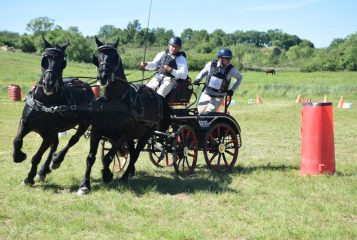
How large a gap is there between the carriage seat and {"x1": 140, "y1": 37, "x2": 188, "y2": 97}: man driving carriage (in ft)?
0.29

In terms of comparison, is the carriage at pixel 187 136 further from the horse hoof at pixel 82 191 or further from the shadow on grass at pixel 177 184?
the horse hoof at pixel 82 191

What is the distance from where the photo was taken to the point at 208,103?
9.59 meters

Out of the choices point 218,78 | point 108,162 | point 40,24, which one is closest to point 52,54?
point 108,162

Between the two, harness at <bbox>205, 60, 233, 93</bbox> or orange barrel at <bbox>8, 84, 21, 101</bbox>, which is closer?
harness at <bbox>205, 60, 233, 93</bbox>

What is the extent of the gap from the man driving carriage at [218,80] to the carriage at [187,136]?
13.6 inches


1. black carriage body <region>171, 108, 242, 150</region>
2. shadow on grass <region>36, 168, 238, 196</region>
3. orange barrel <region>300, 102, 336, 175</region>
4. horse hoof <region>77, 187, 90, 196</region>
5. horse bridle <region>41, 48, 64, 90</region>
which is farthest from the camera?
black carriage body <region>171, 108, 242, 150</region>

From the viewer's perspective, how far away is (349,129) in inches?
631

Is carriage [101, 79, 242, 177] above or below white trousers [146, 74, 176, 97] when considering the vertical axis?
below

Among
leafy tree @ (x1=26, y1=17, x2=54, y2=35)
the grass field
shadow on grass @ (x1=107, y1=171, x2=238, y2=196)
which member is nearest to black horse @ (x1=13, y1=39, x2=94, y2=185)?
the grass field

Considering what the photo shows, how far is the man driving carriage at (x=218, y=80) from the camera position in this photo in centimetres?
928

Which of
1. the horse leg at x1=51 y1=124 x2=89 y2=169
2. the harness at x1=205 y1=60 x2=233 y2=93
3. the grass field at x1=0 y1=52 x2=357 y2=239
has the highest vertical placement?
the harness at x1=205 y1=60 x2=233 y2=93

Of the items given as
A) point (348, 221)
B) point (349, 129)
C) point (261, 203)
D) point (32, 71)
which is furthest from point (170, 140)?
point (32, 71)

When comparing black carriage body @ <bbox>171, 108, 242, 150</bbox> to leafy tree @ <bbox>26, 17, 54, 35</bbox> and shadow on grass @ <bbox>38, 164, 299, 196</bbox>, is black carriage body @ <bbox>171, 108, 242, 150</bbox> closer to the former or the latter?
shadow on grass @ <bbox>38, 164, 299, 196</bbox>

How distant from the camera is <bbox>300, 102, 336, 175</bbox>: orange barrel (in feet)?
27.5
